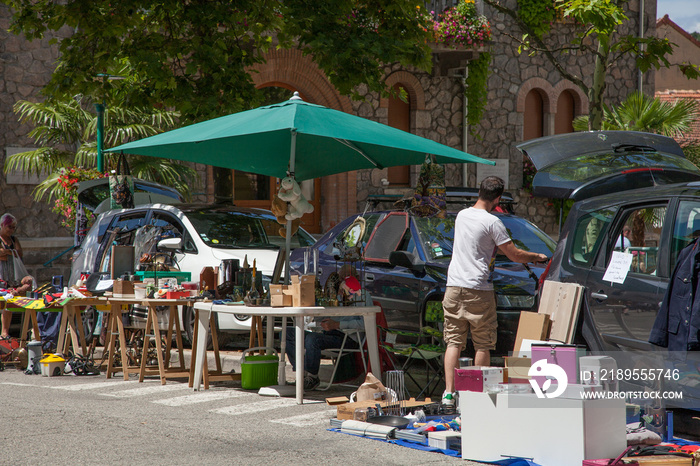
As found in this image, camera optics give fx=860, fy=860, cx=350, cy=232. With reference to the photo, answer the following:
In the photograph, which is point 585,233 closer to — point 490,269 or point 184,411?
point 490,269

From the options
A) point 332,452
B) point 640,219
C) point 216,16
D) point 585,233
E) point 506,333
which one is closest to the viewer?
point 332,452

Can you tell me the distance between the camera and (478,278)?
6.78m

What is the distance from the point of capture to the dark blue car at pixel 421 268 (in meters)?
8.03

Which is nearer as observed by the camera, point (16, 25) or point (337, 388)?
point (337, 388)

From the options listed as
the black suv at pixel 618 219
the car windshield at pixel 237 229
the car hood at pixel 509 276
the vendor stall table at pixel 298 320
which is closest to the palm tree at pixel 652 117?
the car windshield at pixel 237 229

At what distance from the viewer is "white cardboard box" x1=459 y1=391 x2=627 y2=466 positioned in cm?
493

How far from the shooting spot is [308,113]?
736 cm

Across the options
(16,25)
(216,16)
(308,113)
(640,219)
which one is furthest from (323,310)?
(16,25)

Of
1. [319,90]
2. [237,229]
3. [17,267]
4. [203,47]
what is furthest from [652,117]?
[17,267]

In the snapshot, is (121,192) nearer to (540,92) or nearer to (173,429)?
(173,429)

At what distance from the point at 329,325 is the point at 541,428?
3.28 m

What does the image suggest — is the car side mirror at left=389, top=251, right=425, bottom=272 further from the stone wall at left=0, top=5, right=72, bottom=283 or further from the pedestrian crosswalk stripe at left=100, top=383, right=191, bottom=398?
the stone wall at left=0, top=5, right=72, bottom=283

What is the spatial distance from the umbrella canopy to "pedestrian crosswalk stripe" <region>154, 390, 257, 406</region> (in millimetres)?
2118

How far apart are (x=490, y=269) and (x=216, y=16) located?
6.51 meters
